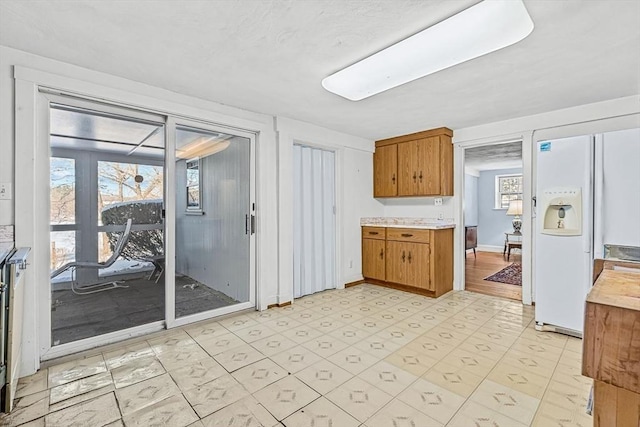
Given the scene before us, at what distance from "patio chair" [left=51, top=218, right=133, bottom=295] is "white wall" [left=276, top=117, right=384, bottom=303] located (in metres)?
1.54

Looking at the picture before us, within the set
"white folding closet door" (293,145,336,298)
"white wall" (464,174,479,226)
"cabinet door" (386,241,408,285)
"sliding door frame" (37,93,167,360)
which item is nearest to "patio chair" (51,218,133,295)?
"sliding door frame" (37,93,167,360)

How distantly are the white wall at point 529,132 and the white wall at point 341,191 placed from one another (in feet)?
4.28

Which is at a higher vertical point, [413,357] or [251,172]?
[251,172]

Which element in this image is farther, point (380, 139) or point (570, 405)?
point (380, 139)

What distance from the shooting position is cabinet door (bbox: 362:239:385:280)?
441 cm

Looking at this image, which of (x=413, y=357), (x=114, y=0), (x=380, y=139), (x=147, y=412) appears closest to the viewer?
(x=114, y=0)

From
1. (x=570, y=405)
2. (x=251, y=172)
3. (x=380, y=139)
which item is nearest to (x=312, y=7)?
(x=251, y=172)

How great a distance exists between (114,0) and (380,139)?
12.2 feet

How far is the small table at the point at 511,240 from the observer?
22.6ft

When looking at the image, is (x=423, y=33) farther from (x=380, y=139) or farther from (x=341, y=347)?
(x=380, y=139)

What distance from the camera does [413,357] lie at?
2314mm

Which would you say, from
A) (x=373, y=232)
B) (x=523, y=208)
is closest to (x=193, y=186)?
(x=373, y=232)

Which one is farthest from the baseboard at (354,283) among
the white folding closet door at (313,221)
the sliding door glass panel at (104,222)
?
the sliding door glass panel at (104,222)

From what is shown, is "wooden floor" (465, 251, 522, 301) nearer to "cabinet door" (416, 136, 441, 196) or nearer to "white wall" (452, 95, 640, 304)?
"white wall" (452, 95, 640, 304)
